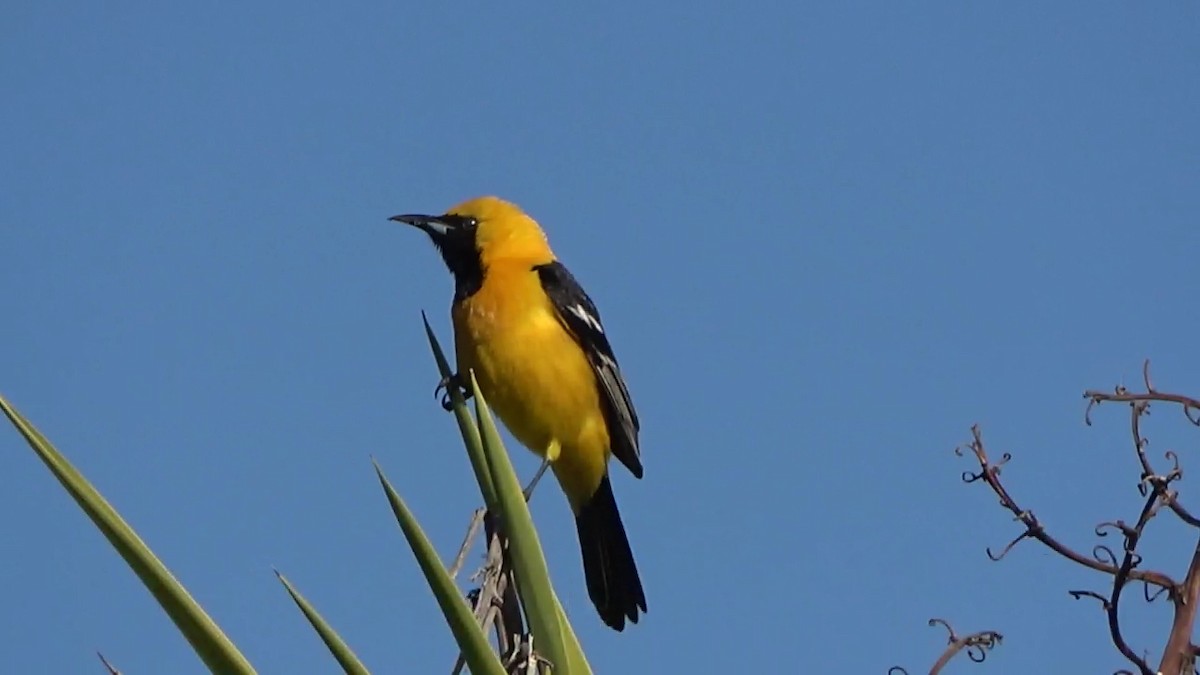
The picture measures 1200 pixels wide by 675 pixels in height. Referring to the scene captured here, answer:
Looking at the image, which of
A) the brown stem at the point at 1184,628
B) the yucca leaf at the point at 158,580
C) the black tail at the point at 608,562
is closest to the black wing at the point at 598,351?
the black tail at the point at 608,562

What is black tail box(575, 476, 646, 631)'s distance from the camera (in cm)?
494

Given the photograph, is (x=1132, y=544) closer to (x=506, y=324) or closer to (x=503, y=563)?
(x=503, y=563)

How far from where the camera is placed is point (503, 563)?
2.29m

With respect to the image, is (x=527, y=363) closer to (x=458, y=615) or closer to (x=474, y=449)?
(x=474, y=449)

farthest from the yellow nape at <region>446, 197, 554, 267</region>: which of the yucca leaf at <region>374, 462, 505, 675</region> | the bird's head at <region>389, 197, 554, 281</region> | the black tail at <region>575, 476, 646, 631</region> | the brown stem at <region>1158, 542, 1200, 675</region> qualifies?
the brown stem at <region>1158, 542, 1200, 675</region>

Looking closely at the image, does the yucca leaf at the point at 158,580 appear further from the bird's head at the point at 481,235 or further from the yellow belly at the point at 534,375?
the bird's head at the point at 481,235

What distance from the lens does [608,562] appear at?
507cm

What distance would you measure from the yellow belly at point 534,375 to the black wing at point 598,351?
4cm

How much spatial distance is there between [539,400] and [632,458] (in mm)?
557

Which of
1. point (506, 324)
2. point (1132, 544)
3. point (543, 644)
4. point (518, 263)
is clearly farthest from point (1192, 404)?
point (518, 263)

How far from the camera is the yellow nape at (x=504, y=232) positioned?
5.18 metres

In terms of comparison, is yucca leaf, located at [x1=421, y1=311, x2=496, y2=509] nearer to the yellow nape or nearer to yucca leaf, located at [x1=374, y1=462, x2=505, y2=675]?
yucca leaf, located at [x1=374, y1=462, x2=505, y2=675]

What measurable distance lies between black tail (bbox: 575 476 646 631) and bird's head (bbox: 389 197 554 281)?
850 mm

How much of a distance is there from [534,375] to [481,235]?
74 centimetres
